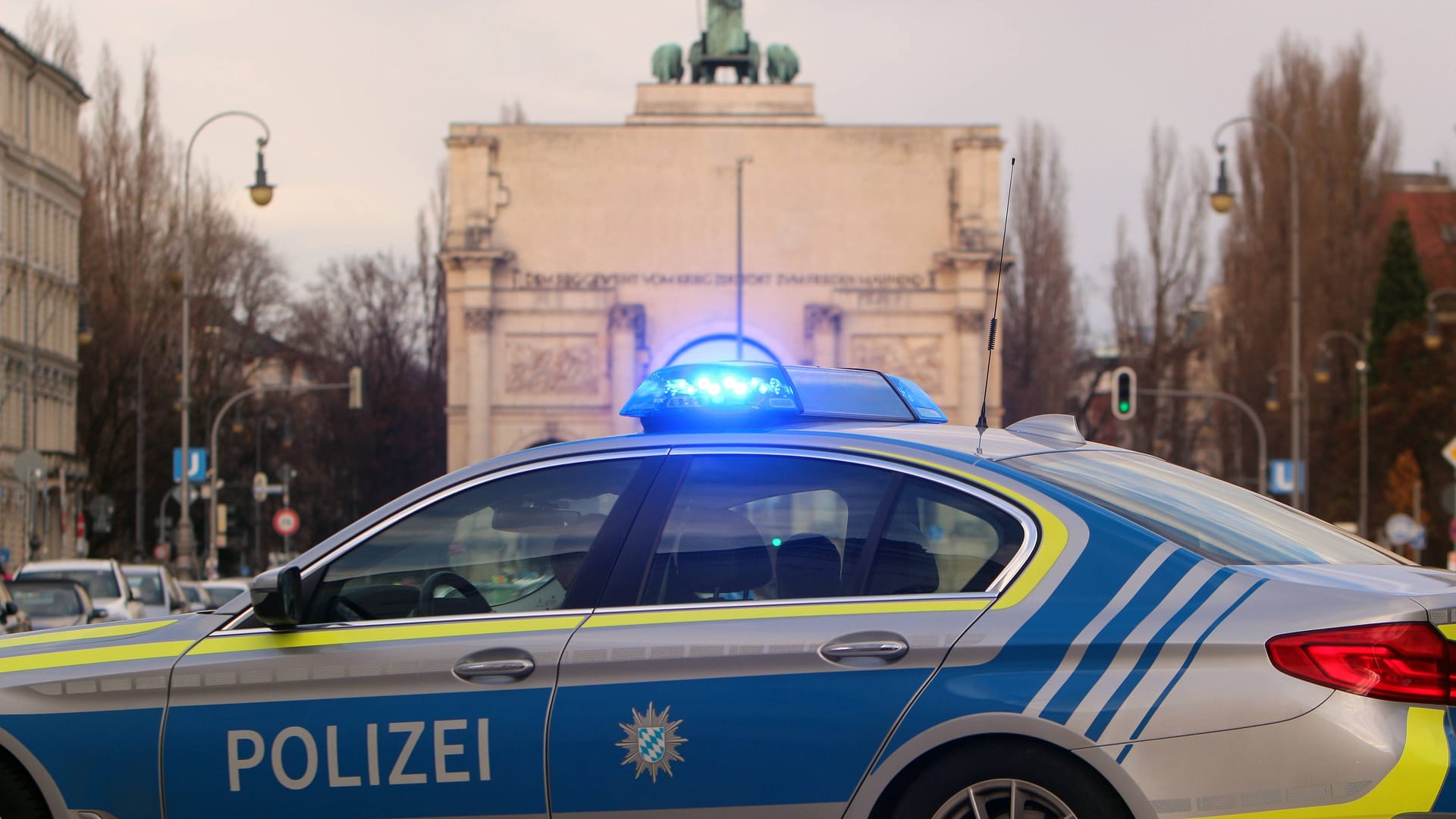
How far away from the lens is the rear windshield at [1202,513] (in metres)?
4.81

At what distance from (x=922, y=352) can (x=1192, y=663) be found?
66681 millimetres

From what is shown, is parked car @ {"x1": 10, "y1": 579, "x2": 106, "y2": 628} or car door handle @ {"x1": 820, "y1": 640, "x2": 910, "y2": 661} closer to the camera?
car door handle @ {"x1": 820, "y1": 640, "x2": 910, "y2": 661}

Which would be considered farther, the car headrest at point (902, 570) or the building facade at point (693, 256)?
the building facade at point (693, 256)

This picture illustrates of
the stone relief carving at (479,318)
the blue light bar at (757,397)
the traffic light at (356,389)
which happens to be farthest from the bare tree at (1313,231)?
the blue light bar at (757,397)

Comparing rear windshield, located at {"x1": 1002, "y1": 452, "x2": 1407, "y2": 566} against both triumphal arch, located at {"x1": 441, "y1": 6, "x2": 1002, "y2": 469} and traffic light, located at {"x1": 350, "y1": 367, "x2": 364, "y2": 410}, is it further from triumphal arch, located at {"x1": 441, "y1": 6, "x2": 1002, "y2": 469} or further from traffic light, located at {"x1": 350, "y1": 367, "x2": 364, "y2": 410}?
triumphal arch, located at {"x1": 441, "y1": 6, "x2": 1002, "y2": 469}

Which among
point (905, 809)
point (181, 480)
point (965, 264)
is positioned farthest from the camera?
point (965, 264)

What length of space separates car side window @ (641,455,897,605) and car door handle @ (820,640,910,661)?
0.62ft

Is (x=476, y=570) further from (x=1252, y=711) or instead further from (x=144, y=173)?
(x=144, y=173)

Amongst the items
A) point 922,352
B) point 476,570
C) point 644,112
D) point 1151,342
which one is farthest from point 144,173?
Result: point 476,570

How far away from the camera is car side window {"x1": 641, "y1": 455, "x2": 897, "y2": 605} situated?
198 inches

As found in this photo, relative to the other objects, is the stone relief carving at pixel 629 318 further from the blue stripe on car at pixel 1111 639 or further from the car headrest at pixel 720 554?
the blue stripe on car at pixel 1111 639

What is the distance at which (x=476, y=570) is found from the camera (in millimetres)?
5422

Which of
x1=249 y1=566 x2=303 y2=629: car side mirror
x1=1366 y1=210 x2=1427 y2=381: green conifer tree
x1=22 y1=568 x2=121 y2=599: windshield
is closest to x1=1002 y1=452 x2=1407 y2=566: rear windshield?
x1=249 y1=566 x2=303 y2=629: car side mirror

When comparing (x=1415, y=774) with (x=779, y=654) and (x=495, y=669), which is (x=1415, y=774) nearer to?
(x=779, y=654)
